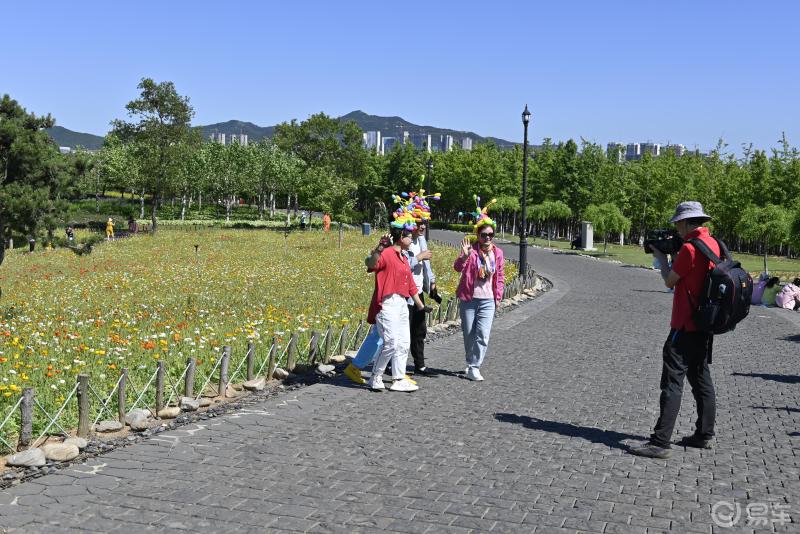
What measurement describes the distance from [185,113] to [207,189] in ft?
99.9

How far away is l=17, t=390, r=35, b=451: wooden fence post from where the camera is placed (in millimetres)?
6160

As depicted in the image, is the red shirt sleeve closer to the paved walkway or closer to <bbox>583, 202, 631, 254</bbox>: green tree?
the paved walkway

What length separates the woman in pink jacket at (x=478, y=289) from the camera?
950 cm

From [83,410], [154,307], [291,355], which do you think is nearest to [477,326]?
[291,355]

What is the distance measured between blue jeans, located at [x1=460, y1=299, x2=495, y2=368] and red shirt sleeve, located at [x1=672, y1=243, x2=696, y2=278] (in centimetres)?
334

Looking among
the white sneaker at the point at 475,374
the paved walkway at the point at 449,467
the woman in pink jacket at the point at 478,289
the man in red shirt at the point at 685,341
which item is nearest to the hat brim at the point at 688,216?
the man in red shirt at the point at 685,341

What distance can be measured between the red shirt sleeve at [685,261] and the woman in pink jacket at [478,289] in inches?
128

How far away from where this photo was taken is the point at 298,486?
5.56 metres

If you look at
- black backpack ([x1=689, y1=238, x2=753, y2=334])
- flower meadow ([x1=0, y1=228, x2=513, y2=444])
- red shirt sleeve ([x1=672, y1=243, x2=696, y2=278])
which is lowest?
flower meadow ([x1=0, y1=228, x2=513, y2=444])

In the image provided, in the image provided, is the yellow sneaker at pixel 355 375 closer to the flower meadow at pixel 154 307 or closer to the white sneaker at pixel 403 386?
the white sneaker at pixel 403 386

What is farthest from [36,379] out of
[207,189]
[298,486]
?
[207,189]

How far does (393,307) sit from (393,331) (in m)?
0.26

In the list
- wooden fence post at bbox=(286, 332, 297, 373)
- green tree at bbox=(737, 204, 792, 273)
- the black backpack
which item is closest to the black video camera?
the black backpack

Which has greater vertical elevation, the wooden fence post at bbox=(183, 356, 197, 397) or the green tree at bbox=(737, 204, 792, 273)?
the green tree at bbox=(737, 204, 792, 273)
